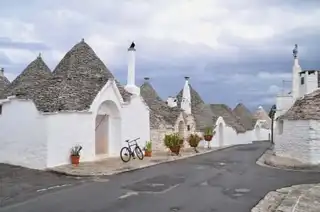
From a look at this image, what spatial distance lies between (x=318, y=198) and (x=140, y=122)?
1548cm

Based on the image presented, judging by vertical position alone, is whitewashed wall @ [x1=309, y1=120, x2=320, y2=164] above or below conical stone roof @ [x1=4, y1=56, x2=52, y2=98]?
below

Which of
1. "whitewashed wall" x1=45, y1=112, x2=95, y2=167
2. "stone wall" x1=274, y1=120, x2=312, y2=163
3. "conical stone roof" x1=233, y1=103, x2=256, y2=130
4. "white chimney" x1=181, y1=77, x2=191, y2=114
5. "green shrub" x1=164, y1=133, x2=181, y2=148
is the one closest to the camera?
"whitewashed wall" x1=45, y1=112, x2=95, y2=167

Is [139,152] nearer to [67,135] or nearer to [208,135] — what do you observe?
[67,135]

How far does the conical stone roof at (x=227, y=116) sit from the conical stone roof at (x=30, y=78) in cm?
2886

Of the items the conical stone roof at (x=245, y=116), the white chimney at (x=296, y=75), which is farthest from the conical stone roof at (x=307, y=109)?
the conical stone roof at (x=245, y=116)

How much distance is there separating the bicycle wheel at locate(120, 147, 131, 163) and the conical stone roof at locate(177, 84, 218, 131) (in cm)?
1852

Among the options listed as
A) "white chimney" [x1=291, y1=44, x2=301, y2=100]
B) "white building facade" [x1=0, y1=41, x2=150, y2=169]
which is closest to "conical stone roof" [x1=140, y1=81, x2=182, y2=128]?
"white building facade" [x1=0, y1=41, x2=150, y2=169]

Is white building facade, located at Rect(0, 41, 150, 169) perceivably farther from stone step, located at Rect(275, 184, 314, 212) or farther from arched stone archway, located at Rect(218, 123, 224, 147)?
arched stone archway, located at Rect(218, 123, 224, 147)

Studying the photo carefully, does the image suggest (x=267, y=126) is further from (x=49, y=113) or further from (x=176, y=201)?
(x=176, y=201)

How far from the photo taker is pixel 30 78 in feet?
79.5

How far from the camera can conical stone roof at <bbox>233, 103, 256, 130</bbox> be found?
6133 centimetres

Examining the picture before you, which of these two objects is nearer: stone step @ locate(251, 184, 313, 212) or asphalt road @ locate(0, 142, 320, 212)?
stone step @ locate(251, 184, 313, 212)

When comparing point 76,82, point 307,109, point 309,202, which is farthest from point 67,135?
point 307,109

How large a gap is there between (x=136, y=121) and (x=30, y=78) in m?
6.99
